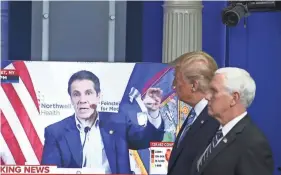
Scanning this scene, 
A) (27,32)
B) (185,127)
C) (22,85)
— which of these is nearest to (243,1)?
(27,32)

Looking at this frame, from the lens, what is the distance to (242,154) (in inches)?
109

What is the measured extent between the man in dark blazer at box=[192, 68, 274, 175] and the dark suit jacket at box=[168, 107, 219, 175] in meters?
0.24

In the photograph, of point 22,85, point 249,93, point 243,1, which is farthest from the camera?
point 243,1

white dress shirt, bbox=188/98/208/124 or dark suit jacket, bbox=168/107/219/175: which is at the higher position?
white dress shirt, bbox=188/98/208/124

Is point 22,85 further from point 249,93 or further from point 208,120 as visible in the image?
point 249,93

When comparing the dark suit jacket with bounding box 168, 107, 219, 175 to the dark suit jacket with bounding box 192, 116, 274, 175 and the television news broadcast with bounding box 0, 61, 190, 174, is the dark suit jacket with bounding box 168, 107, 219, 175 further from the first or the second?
the television news broadcast with bounding box 0, 61, 190, 174

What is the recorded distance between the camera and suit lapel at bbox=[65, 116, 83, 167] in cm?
428

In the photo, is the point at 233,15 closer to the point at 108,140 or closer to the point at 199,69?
the point at 108,140

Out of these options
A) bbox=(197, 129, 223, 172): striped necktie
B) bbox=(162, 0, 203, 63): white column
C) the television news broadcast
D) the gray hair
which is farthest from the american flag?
bbox=(162, 0, 203, 63): white column

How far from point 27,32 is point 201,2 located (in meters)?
1.52

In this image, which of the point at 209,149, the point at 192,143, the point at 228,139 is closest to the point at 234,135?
the point at 228,139

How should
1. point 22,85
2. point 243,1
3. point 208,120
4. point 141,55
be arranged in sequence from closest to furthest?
point 208,120, point 22,85, point 243,1, point 141,55

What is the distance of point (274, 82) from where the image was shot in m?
6.52

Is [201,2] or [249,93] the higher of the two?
[201,2]
